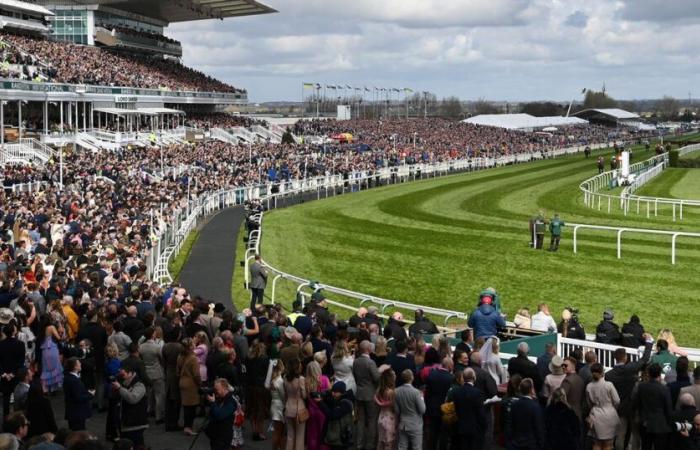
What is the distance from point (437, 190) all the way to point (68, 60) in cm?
2607

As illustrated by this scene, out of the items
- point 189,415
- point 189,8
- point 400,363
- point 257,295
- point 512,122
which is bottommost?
point 189,415

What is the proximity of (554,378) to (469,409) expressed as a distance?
100cm

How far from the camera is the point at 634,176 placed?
143 feet

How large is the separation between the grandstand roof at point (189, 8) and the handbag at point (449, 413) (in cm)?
6765

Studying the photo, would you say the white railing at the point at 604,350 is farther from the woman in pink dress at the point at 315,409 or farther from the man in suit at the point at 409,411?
the woman in pink dress at the point at 315,409

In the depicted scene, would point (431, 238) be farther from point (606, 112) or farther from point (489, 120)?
point (606, 112)

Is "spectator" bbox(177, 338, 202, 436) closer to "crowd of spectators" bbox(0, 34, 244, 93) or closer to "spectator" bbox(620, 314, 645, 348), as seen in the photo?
"spectator" bbox(620, 314, 645, 348)

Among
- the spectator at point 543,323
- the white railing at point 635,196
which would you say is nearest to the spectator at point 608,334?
the spectator at point 543,323

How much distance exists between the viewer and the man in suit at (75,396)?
9.67 metres

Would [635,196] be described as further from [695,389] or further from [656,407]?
[656,407]

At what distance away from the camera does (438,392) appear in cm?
955

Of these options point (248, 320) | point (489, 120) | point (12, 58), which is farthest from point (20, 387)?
point (489, 120)

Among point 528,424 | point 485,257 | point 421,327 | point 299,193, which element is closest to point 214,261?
point 485,257

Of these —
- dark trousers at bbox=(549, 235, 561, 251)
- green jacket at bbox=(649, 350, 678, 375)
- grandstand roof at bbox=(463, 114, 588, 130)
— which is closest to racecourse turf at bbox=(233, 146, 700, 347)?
dark trousers at bbox=(549, 235, 561, 251)
